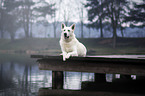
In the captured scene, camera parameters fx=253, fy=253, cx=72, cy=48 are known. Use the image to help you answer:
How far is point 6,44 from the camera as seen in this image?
52531mm

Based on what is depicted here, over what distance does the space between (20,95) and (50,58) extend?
6.78 ft

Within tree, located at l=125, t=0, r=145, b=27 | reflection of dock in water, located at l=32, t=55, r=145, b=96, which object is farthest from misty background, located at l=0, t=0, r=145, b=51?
reflection of dock in water, located at l=32, t=55, r=145, b=96

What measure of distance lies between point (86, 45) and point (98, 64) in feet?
119

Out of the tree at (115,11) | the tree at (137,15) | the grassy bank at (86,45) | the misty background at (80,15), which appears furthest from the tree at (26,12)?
the tree at (137,15)

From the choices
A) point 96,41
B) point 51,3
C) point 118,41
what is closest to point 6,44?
point 51,3

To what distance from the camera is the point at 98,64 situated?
8.98m

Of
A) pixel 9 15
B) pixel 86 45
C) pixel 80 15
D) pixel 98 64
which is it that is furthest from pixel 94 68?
pixel 9 15

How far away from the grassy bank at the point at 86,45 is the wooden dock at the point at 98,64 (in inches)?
1070

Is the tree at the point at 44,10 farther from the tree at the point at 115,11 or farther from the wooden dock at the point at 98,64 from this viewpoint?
the wooden dock at the point at 98,64

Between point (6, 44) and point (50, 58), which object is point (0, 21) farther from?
point (50, 58)

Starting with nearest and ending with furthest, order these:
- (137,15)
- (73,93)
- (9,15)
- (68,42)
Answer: (68,42) → (73,93) → (137,15) → (9,15)

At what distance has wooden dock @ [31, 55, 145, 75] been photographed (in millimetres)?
8539

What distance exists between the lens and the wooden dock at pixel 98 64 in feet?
28.0

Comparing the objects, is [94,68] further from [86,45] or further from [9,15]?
[9,15]
